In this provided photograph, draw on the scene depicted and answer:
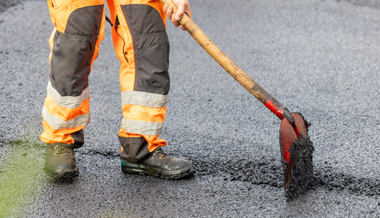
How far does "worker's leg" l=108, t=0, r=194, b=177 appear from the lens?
2.75m

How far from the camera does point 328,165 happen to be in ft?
9.84

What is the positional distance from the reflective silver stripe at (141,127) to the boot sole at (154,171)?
198mm

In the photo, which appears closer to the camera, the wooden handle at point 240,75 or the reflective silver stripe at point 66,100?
the wooden handle at point 240,75

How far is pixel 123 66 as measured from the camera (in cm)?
288

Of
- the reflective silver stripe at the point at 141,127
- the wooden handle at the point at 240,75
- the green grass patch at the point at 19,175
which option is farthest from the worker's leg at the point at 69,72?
the wooden handle at the point at 240,75

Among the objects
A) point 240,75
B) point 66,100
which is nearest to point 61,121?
point 66,100

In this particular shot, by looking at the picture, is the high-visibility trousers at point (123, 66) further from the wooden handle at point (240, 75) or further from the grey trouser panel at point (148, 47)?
the wooden handle at point (240, 75)

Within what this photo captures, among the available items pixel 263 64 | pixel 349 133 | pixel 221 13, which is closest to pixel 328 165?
pixel 349 133

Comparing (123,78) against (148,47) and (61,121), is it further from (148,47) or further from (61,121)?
(61,121)

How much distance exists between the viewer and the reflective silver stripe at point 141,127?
2857mm

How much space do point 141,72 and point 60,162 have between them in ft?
2.11

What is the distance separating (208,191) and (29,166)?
103 cm

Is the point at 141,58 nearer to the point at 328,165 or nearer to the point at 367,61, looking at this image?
the point at 328,165

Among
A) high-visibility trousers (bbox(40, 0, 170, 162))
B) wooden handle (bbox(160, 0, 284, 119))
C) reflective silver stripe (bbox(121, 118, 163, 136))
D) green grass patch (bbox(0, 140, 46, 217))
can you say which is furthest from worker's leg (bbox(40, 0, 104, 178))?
wooden handle (bbox(160, 0, 284, 119))
